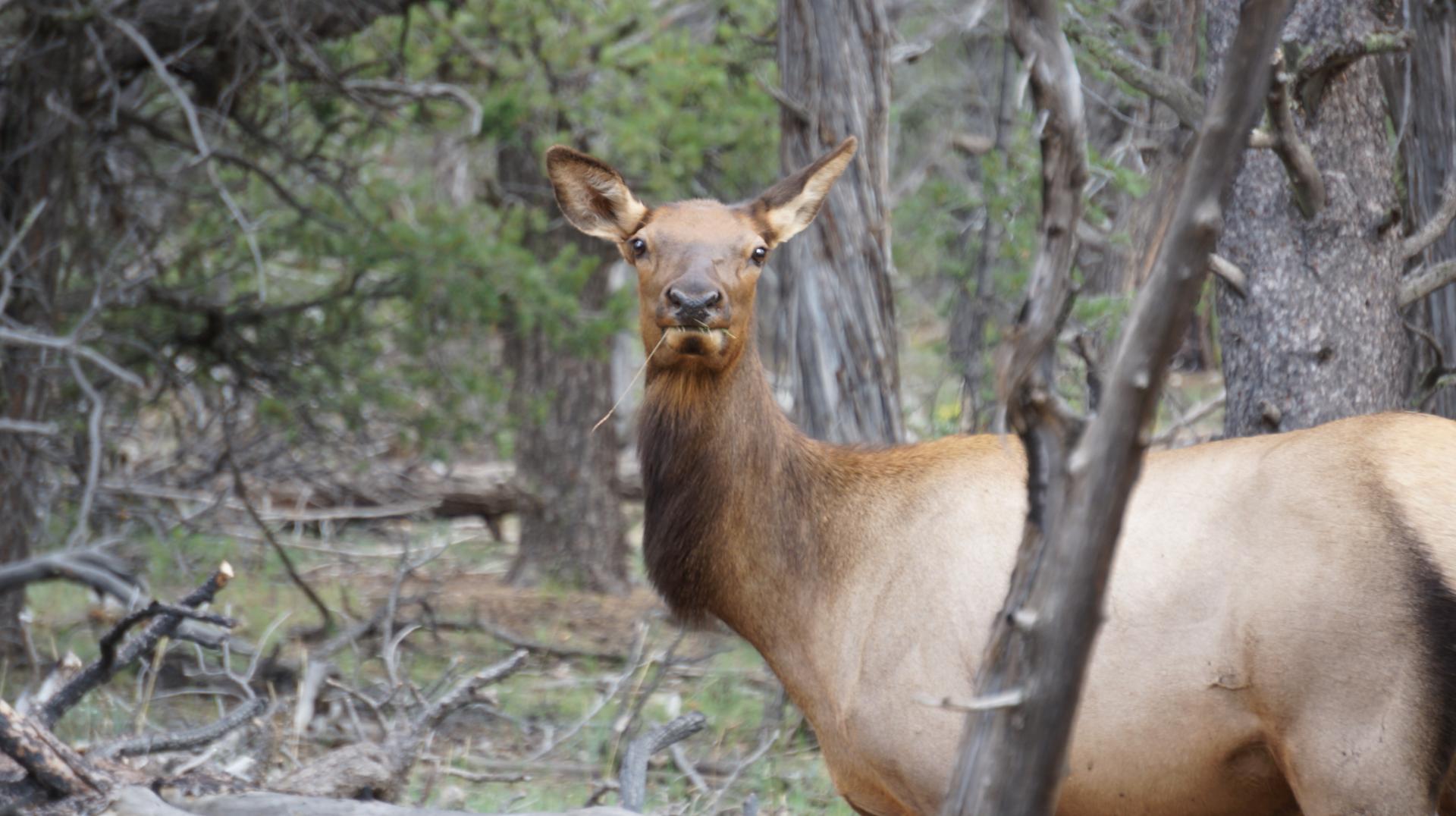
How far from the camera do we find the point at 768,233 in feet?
17.7

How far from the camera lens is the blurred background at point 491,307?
586cm

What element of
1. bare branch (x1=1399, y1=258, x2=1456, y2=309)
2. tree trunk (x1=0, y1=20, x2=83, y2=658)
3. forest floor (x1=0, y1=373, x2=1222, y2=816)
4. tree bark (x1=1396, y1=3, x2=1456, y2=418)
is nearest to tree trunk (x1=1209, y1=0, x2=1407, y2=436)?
bare branch (x1=1399, y1=258, x2=1456, y2=309)

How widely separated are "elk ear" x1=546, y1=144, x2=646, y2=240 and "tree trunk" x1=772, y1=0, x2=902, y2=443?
1.87 meters

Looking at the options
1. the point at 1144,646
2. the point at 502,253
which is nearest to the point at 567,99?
the point at 502,253

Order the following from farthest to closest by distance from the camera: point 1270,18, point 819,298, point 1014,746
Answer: point 819,298 < point 1014,746 < point 1270,18

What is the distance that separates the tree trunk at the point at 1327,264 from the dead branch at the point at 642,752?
2.55 m

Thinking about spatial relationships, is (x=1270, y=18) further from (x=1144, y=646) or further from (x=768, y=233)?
(x=768, y=233)

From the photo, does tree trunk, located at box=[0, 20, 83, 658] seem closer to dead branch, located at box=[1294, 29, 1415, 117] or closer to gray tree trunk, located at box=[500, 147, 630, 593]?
gray tree trunk, located at box=[500, 147, 630, 593]

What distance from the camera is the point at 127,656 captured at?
5.27 metres

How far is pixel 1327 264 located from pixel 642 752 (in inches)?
127

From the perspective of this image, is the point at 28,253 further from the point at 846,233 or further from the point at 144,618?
the point at 846,233

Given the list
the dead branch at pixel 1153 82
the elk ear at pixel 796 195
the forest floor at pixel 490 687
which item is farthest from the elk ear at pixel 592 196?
the dead branch at pixel 1153 82

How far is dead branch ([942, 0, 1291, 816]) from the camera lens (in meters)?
2.53

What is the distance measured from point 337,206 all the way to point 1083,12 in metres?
4.94
